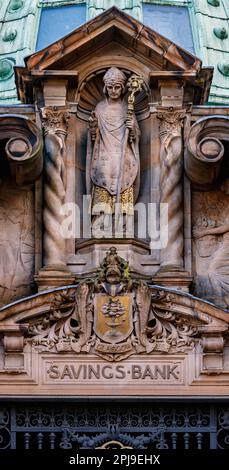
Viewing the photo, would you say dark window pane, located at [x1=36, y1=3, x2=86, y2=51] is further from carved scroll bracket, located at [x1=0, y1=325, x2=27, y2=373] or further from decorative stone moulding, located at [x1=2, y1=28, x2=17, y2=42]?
carved scroll bracket, located at [x1=0, y1=325, x2=27, y2=373]

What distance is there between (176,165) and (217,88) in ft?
36.1

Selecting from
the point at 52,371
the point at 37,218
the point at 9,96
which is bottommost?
the point at 52,371

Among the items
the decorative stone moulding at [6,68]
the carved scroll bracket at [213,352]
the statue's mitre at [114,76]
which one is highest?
the decorative stone moulding at [6,68]

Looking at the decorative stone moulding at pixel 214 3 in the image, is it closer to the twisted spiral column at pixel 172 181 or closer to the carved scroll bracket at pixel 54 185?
the twisted spiral column at pixel 172 181

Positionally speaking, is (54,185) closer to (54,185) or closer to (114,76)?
(54,185)

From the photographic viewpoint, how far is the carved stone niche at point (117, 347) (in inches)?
1237

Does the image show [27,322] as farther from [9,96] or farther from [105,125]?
[9,96]

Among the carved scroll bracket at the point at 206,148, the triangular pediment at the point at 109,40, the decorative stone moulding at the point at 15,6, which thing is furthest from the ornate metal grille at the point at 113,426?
the decorative stone moulding at the point at 15,6

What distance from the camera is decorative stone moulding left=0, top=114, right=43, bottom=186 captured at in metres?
32.1

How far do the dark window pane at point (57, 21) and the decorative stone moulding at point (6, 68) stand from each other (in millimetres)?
643

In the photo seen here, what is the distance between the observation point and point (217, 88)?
4334 centimetres

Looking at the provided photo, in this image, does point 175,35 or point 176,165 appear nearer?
point 176,165

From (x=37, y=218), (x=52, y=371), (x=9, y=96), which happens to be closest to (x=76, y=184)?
(x=37, y=218)

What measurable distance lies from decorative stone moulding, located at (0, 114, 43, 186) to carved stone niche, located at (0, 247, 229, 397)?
1.87 meters
